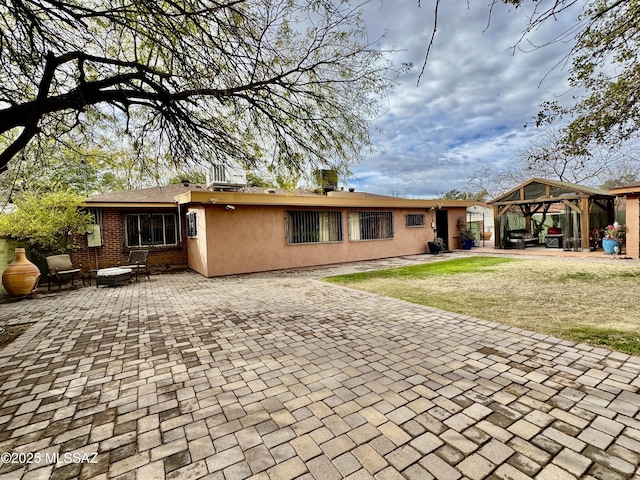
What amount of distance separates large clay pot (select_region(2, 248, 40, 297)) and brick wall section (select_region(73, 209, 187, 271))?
287 centimetres

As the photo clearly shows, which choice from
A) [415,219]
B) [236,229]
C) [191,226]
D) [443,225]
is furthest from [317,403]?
[443,225]

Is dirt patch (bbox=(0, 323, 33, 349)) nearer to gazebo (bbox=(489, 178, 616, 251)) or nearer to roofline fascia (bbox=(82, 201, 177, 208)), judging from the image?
roofline fascia (bbox=(82, 201, 177, 208))

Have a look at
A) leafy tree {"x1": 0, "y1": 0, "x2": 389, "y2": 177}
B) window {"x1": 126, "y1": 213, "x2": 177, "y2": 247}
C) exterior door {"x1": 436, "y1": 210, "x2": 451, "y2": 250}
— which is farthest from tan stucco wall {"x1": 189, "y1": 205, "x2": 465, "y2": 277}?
exterior door {"x1": 436, "y1": 210, "x2": 451, "y2": 250}

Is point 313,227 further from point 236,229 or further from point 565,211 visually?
point 565,211

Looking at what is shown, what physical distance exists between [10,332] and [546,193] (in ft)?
59.2

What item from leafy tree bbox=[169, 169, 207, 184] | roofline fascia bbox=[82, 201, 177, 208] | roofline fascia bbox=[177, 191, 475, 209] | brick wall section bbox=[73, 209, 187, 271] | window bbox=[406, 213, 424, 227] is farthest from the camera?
window bbox=[406, 213, 424, 227]

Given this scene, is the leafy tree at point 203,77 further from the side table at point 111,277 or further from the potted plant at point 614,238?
the potted plant at point 614,238

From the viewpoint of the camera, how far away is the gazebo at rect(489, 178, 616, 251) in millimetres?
12883

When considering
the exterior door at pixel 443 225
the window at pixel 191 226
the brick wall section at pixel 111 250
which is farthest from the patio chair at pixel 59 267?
the exterior door at pixel 443 225

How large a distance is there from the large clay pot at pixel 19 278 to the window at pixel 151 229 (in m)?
3.78

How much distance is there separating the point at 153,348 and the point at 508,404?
3.71m

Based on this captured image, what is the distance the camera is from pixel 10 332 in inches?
176

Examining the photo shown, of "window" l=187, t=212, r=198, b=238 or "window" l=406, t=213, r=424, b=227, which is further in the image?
"window" l=406, t=213, r=424, b=227

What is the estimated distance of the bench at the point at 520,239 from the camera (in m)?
15.4
